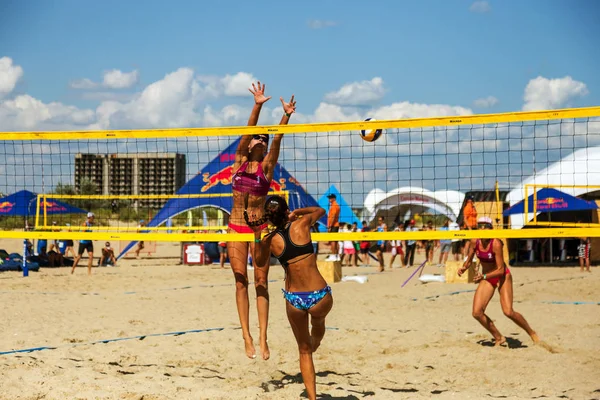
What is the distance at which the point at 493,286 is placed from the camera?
8438mm

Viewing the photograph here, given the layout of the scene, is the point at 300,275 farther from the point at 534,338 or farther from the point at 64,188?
the point at 64,188

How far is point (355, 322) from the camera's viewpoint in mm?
10031

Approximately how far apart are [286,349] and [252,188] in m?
2.37

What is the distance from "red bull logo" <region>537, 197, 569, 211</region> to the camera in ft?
57.7

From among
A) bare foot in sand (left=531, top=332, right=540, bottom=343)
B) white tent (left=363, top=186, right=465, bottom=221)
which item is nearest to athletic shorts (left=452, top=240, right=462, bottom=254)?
white tent (left=363, top=186, right=465, bottom=221)

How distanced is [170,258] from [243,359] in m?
17.2

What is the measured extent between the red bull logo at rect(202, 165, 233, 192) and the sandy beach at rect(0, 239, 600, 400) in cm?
706

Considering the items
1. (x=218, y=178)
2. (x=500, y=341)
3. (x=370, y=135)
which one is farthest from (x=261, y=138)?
(x=218, y=178)

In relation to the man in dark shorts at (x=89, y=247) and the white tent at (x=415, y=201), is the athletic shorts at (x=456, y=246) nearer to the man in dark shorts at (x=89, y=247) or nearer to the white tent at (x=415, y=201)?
the white tent at (x=415, y=201)

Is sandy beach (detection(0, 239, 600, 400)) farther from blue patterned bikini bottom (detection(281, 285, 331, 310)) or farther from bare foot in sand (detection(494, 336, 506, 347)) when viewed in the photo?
blue patterned bikini bottom (detection(281, 285, 331, 310))

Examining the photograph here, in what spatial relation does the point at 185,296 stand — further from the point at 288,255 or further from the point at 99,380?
the point at 288,255

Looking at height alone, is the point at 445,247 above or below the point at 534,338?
above

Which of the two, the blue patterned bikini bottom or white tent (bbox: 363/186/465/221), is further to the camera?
white tent (bbox: 363/186/465/221)

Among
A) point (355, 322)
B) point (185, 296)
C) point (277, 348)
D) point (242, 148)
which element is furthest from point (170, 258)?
point (242, 148)
